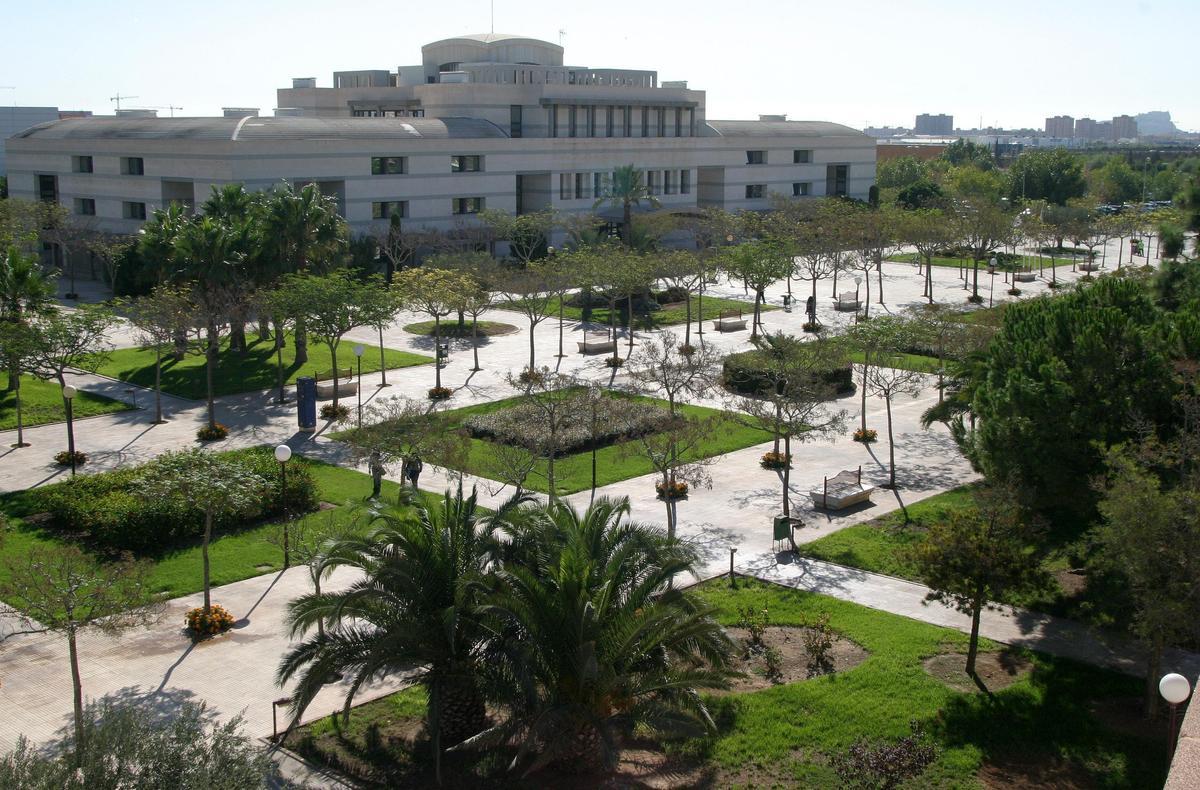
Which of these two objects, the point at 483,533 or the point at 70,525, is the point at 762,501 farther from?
the point at 70,525

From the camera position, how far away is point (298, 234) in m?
44.6

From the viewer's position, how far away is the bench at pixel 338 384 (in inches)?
1603

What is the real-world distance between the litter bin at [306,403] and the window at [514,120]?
4541cm

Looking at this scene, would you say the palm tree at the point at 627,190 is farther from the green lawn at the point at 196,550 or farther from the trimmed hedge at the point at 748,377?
the green lawn at the point at 196,550

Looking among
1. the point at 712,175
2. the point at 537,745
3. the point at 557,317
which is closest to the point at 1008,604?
the point at 537,745

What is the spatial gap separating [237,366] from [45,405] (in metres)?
7.98

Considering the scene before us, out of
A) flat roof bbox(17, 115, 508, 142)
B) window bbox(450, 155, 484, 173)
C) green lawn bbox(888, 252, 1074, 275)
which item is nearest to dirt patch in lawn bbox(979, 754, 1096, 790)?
flat roof bbox(17, 115, 508, 142)

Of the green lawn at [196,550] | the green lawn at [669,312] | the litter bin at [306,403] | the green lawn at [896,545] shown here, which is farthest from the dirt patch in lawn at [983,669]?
the green lawn at [669,312]

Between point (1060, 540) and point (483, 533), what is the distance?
45.0 ft

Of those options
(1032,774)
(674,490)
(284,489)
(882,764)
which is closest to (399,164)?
(674,490)

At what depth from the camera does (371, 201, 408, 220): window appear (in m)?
68.0

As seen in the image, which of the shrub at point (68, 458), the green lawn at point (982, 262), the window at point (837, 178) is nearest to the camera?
the shrub at point (68, 458)

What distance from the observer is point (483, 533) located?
1809 centimetres

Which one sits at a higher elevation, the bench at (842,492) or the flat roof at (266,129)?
the flat roof at (266,129)
